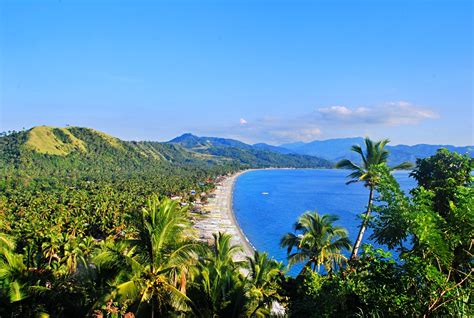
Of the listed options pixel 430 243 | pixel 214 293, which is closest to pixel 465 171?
pixel 430 243

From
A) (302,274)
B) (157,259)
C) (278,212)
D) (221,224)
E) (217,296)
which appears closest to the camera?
(157,259)

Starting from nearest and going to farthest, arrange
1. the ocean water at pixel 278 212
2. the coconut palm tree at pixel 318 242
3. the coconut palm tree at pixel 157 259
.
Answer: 1. the coconut palm tree at pixel 157 259
2. the coconut palm tree at pixel 318 242
3. the ocean water at pixel 278 212

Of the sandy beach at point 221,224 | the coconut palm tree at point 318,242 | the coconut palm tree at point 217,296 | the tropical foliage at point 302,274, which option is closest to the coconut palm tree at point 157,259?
the tropical foliage at point 302,274

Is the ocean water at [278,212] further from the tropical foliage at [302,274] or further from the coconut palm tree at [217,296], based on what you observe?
the coconut palm tree at [217,296]

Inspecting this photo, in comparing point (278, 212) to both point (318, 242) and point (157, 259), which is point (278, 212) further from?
point (157, 259)

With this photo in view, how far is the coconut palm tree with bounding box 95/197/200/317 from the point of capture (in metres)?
10.4

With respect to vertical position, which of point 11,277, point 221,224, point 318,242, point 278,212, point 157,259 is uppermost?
point 157,259

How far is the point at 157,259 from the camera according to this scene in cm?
1070

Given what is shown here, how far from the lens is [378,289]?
6.84 m

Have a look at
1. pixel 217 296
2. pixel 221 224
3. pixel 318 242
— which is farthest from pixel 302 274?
pixel 221 224

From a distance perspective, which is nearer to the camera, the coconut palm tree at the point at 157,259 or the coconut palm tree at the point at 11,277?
the coconut palm tree at the point at 157,259

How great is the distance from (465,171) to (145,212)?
40.7 ft

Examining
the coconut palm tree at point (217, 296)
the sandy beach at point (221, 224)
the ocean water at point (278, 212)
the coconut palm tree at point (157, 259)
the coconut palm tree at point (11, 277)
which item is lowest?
the ocean water at point (278, 212)

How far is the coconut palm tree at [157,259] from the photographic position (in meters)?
10.4
